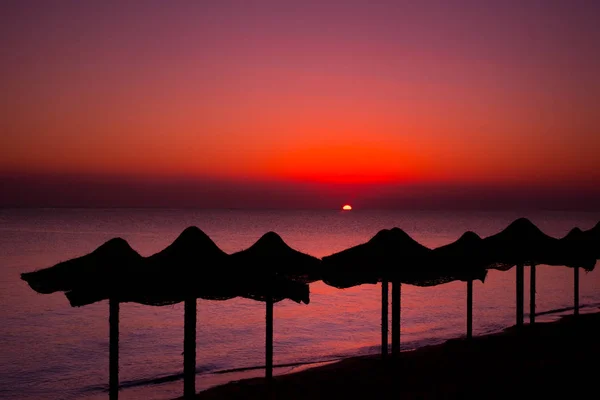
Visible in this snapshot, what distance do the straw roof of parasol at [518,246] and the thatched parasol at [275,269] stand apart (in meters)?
5.62

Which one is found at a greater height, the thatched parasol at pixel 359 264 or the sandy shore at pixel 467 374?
the thatched parasol at pixel 359 264

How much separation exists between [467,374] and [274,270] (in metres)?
5.40

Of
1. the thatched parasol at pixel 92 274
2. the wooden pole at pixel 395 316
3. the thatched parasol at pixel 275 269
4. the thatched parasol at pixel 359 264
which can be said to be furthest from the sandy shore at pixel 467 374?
the thatched parasol at pixel 92 274

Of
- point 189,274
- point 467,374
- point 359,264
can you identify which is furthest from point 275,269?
point 467,374

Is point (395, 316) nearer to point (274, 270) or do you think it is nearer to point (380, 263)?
point (380, 263)

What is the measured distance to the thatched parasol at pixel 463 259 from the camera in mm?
11828

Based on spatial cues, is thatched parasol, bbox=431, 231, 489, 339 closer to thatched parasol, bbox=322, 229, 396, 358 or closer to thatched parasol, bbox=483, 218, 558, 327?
thatched parasol, bbox=483, 218, 558, 327

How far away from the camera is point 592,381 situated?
9672 mm

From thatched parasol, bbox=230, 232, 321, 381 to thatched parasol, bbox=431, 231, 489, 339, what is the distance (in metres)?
2.81

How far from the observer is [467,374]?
1237 cm

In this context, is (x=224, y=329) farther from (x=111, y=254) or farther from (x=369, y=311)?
(x=111, y=254)

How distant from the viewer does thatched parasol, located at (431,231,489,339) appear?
1183 centimetres

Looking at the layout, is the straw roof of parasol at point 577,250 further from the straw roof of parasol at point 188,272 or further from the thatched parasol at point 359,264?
the straw roof of parasol at point 188,272

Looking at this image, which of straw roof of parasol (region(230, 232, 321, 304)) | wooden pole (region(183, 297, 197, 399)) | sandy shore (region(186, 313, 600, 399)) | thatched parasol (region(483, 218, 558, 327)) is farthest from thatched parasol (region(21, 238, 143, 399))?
thatched parasol (region(483, 218, 558, 327))
